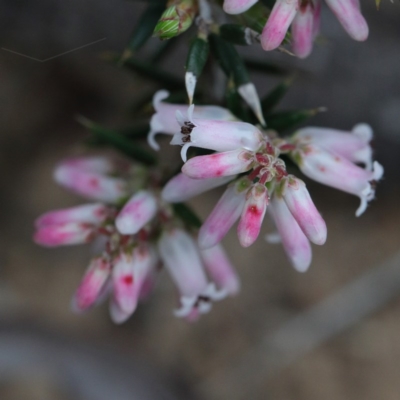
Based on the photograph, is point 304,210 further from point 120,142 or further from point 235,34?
point 120,142

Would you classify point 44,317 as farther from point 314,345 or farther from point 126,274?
point 126,274

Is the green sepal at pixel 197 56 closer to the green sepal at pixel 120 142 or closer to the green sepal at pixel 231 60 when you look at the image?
the green sepal at pixel 231 60

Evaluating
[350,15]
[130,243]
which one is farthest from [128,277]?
[350,15]

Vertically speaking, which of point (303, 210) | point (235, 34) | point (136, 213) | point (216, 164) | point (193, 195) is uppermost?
point (235, 34)

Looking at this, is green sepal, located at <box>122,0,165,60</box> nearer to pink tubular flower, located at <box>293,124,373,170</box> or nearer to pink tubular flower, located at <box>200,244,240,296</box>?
pink tubular flower, located at <box>293,124,373,170</box>

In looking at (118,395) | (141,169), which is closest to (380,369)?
(118,395)

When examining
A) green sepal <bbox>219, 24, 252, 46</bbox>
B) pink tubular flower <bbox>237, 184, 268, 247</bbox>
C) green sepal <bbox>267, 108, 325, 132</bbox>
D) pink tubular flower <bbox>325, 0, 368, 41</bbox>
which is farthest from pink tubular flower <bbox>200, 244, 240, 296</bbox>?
pink tubular flower <bbox>325, 0, 368, 41</bbox>
